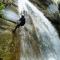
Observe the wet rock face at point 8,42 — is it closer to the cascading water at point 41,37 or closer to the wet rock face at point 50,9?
the cascading water at point 41,37

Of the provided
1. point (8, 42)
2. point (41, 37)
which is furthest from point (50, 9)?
point (8, 42)

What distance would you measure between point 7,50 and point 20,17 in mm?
1851

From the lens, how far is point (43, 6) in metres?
10.9

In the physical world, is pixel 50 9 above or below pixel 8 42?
above

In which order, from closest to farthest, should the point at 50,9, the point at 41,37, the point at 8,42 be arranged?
the point at 8,42 → the point at 41,37 → the point at 50,9

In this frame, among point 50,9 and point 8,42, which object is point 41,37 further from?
point 50,9

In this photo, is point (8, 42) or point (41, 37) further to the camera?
point (41, 37)

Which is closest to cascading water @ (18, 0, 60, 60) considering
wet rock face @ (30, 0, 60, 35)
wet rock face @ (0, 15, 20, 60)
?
wet rock face @ (0, 15, 20, 60)

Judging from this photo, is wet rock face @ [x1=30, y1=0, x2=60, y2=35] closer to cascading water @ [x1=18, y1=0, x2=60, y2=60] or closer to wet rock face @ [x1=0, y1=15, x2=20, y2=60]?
cascading water @ [x1=18, y1=0, x2=60, y2=60]

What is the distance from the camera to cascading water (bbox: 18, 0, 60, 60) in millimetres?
8422

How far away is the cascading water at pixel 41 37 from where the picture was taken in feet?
27.6

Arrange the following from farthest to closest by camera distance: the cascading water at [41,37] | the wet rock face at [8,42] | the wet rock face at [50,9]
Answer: the wet rock face at [50,9] < the cascading water at [41,37] < the wet rock face at [8,42]

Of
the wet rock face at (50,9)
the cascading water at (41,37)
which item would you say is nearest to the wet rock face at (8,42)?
the cascading water at (41,37)

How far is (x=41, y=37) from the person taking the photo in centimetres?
909
